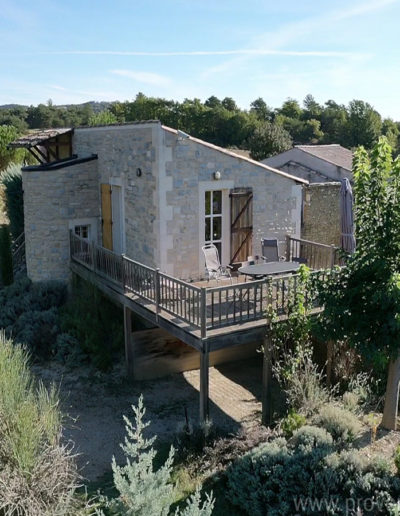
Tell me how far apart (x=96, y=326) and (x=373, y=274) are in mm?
7824

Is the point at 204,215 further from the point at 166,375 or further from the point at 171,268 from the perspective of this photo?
the point at 166,375

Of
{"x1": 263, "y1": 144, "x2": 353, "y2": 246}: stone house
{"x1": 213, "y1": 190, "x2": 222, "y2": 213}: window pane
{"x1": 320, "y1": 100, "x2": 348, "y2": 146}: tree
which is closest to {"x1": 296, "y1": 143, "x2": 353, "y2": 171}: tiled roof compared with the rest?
{"x1": 263, "y1": 144, "x2": 353, "y2": 246}: stone house

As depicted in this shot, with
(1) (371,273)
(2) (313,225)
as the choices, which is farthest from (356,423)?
(2) (313,225)

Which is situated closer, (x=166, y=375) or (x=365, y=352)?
(x=365, y=352)

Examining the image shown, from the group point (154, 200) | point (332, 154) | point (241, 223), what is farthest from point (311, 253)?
point (332, 154)

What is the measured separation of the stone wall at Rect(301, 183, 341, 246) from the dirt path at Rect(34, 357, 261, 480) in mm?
5608

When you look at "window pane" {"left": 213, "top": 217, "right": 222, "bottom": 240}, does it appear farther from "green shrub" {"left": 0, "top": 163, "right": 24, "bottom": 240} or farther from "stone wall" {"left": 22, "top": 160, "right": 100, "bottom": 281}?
"green shrub" {"left": 0, "top": 163, "right": 24, "bottom": 240}

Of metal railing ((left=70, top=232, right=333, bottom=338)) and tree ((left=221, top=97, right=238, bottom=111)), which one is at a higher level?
tree ((left=221, top=97, right=238, bottom=111))

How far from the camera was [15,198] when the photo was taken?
19547 mm

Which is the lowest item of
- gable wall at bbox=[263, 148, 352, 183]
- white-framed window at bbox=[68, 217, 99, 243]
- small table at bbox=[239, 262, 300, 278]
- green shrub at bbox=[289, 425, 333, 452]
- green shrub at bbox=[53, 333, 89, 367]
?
green shrub at bbox=[53, 333, 89, 367]

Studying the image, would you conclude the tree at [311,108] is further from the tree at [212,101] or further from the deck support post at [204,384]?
the deck support post at [204,384]

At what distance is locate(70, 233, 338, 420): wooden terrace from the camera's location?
888 cm

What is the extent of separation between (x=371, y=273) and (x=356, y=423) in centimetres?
230

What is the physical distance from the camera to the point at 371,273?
7434 mm
